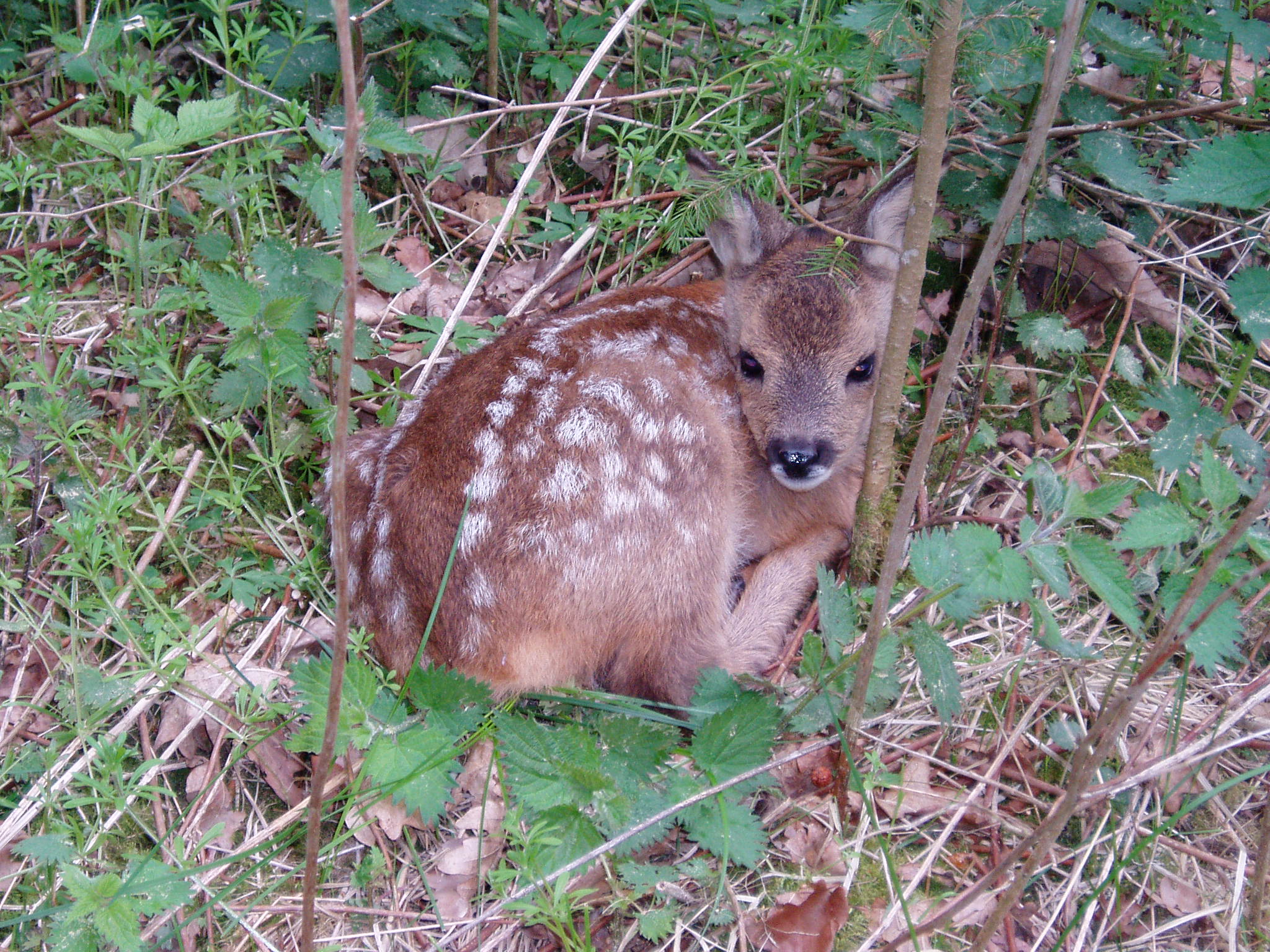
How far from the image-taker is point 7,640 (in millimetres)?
3105

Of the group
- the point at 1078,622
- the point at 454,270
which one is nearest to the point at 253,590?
the point at 454,270

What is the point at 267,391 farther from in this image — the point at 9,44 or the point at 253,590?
the point at 9,44

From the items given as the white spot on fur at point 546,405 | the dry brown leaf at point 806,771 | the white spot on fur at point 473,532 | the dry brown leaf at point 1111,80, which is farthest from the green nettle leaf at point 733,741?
the dry brown leaf at point 1111,80

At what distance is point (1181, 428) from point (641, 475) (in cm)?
165

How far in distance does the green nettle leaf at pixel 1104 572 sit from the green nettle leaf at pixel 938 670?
1.29 ft

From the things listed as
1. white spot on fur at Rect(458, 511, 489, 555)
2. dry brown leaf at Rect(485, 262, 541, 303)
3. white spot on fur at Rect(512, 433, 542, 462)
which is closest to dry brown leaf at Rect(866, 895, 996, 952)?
white spot on fur at Rect(458, 511, 489, 555)

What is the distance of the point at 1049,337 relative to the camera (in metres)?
3.67

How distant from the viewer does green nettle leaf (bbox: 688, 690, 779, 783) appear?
2635 millimetres

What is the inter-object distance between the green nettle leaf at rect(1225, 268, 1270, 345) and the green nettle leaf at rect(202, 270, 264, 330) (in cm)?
300

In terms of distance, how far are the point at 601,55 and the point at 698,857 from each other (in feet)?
10.6

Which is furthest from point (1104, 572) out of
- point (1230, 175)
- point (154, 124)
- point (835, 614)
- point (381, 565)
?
point (154, 124)

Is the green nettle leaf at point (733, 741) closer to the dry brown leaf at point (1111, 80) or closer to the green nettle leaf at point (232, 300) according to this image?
the green nettle leaf at point (232, 300)

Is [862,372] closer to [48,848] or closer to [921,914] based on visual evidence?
[921,914]

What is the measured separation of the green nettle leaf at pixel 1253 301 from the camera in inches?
112
